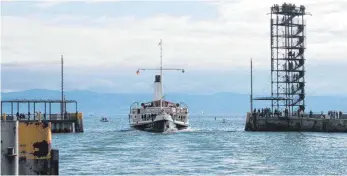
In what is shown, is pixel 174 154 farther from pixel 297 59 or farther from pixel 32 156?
pixel 297 59

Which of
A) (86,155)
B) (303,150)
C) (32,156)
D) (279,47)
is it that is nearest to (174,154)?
(86,155)

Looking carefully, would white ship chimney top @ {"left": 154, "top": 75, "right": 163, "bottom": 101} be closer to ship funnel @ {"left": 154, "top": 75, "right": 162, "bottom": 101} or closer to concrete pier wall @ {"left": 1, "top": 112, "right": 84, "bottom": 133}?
ship funnel @ {"left": 154, "top": 75, "right": 162, "bottom": 101}

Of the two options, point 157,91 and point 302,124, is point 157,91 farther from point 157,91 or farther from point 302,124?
point 302,124

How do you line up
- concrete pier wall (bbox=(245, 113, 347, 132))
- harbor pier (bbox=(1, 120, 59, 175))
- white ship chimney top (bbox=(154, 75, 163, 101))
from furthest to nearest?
white ship chimney top (bbox=(154, 75, 163, 101)) → concrete pier wall (bbox=(245, 113, 347, 132)) → harbor pier (bbox=(1, 120, 59, 175))

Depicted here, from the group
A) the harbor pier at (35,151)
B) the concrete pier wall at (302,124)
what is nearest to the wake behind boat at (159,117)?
the concrete pier wall at (302,124)

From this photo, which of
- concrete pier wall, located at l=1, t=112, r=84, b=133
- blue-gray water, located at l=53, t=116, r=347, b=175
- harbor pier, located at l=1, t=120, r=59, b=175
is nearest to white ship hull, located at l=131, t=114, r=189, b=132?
concrete pier wall, located at l=1, t=112, r=84, b=133

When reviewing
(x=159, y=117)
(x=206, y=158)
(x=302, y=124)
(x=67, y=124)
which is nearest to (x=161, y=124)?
(x=159, y=117)

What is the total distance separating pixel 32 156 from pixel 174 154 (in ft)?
133

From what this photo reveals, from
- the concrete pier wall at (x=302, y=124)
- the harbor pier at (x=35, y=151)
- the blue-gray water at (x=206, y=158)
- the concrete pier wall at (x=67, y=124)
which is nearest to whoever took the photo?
the harbor pier at (x=35, y=151)

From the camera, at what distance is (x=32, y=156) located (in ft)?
80.8

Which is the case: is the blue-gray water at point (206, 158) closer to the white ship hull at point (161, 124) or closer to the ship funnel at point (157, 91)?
the white ship hull at point (161, 124)

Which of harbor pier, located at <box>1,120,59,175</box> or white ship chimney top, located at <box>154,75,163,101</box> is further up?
white ship chimney top, located at <box>154,75,163,101</box>

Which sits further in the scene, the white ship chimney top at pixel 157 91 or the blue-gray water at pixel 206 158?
the white ship chimney top at pixel 157 91

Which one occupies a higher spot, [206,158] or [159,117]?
[159,117]
